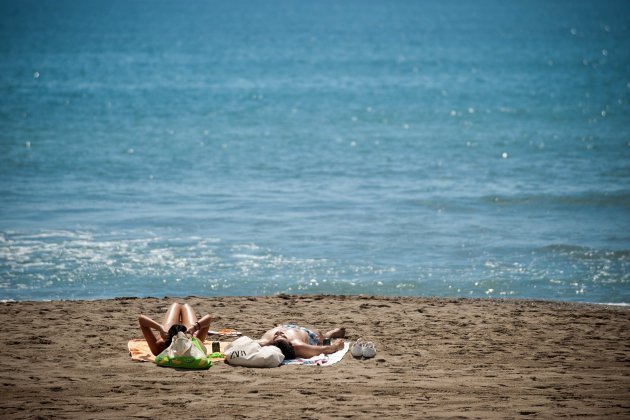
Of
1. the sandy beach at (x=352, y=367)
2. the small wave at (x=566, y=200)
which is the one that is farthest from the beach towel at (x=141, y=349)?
the small wave at (x=566, y=200)

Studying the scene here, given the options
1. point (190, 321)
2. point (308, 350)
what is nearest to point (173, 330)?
point (190, 321)

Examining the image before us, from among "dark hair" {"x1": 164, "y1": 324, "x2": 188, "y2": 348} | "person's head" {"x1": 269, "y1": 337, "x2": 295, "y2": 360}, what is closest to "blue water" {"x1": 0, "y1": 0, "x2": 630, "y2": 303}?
"dark hair" {"x1": 164, "y1": 324, "x2": 188, "y2": 348}

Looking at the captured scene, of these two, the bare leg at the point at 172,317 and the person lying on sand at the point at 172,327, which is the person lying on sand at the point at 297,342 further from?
the bare leg at the point at 172,317

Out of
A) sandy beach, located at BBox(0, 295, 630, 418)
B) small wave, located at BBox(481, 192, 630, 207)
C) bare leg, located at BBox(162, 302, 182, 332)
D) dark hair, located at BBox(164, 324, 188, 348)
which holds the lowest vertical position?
sandy beach, located at BBox(0, 295, 630, 418)

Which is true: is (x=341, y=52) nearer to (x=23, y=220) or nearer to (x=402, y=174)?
(x=402, y=174)

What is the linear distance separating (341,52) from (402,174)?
153ft

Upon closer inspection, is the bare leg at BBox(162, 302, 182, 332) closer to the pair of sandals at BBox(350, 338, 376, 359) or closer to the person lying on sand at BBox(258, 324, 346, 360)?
the person lying on sand at BBox(258, 324, 346, 360)

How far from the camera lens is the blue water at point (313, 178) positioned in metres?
16.8

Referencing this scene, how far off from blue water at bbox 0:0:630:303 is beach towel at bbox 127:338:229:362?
4139 millimetres

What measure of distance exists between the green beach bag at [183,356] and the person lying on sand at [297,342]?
0.72 meters

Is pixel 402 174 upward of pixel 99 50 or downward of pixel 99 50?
downward

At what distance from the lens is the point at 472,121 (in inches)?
1507

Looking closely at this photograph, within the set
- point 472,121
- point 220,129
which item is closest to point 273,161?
point 220,129

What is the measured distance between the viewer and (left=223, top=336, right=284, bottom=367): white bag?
10461mm
